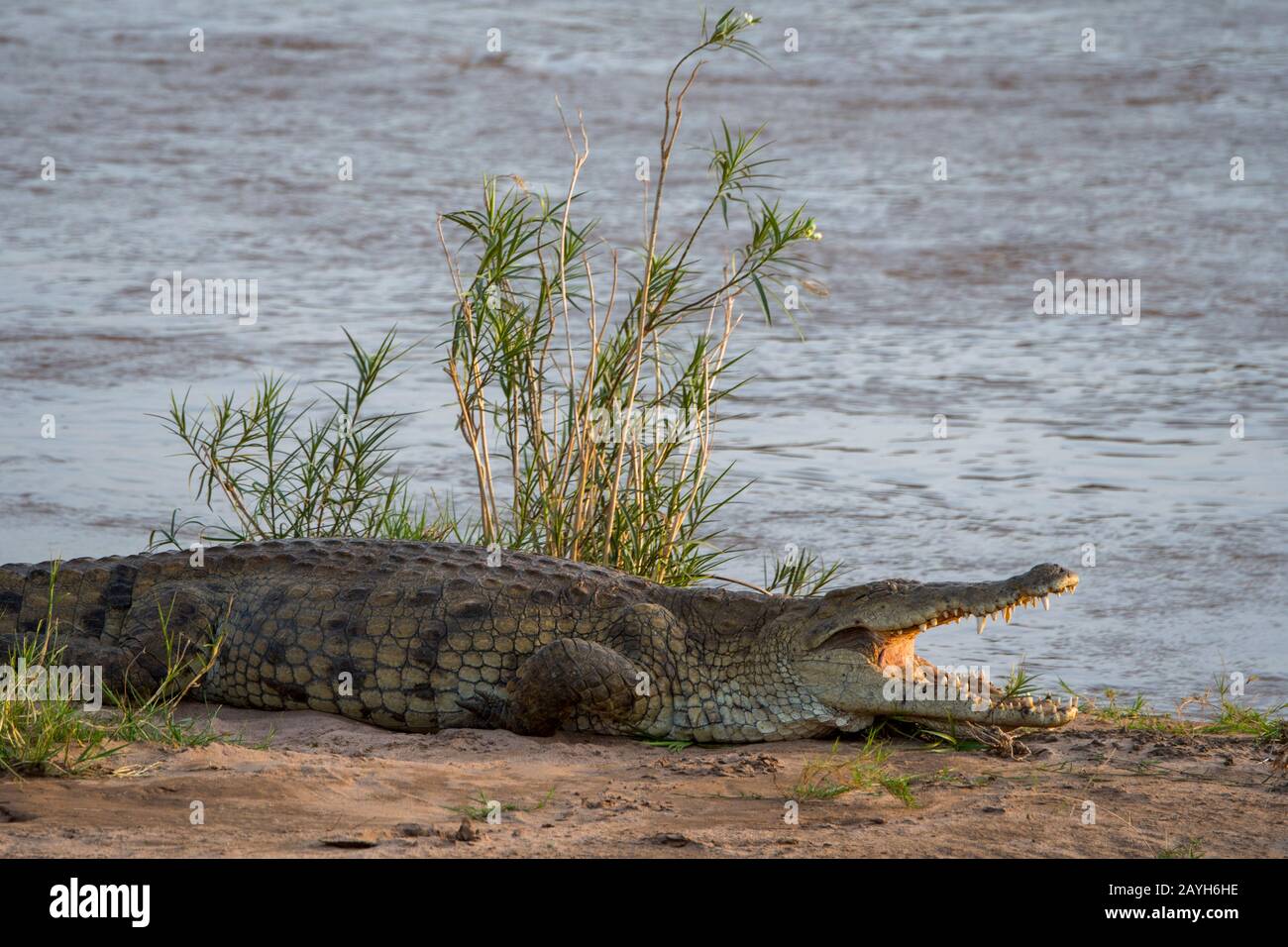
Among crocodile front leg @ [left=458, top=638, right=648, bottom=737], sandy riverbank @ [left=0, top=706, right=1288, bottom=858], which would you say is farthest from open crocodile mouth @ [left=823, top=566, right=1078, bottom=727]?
crocodile front leg @ [left=458, top=638, right=648, bottom=737]

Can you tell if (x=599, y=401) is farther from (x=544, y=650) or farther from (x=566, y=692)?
(x=566, y=692)

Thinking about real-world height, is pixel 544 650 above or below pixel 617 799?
above

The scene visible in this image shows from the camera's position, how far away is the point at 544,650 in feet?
18.9

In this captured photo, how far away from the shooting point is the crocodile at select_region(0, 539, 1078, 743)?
5730mm

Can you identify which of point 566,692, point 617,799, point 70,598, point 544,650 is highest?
point 70,598

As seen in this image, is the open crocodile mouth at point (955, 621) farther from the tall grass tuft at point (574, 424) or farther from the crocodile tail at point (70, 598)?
the crocodile tail at point (70, 598)

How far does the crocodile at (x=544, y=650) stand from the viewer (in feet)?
18.8

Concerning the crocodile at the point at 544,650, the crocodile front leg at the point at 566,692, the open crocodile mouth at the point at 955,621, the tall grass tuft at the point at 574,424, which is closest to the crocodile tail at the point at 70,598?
the crocodile at the point at 544,650

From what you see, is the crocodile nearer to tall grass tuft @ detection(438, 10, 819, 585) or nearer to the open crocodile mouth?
the open crocodile mouth

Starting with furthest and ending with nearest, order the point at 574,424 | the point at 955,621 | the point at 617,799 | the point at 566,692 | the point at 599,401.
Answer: the point at 599,401, the point at 574,424, the point at 955,621, the point at 566,692, the point at 617,799

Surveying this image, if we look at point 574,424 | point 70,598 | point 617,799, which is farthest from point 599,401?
point 617,799

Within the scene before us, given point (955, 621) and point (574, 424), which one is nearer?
point (955, 621)

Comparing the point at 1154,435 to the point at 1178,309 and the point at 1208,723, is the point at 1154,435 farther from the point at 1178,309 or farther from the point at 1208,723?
the point at 1208,723

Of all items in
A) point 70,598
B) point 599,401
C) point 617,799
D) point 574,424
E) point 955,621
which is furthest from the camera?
point 599,401
